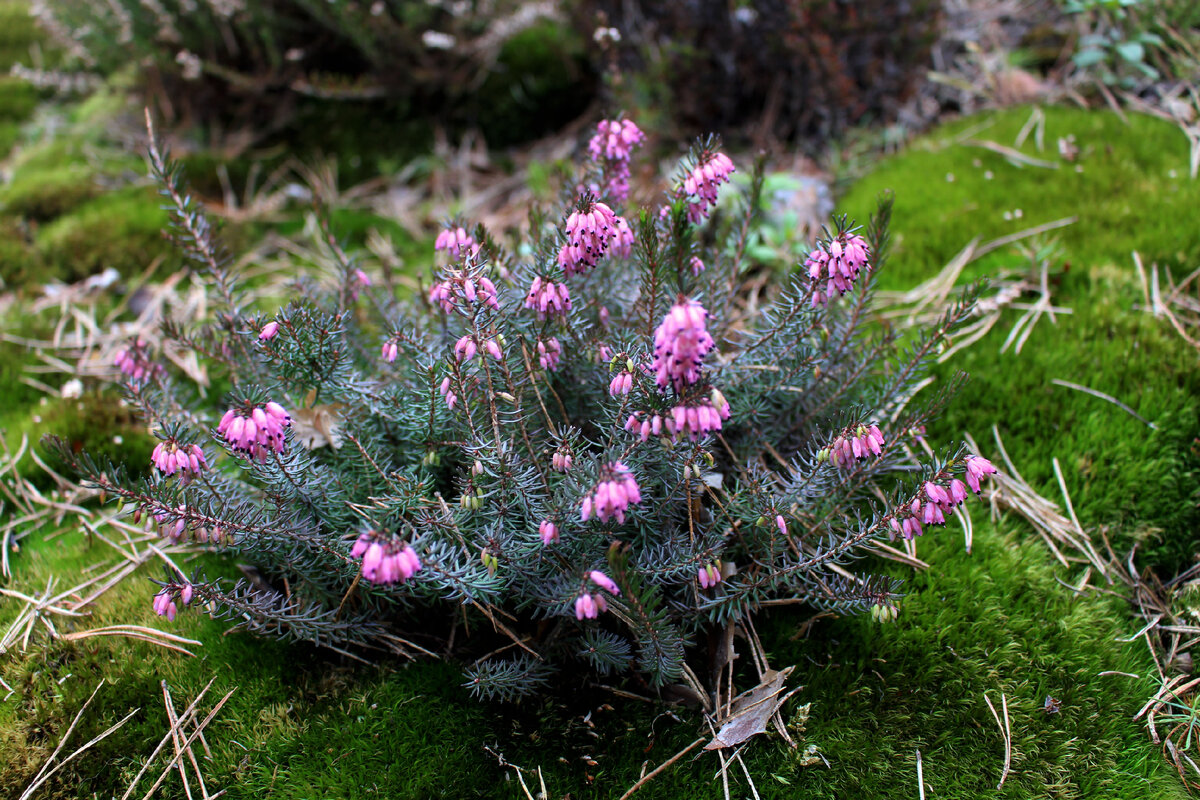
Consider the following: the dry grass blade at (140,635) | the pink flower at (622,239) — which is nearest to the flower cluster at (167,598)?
the dry grass blade at (140,635)

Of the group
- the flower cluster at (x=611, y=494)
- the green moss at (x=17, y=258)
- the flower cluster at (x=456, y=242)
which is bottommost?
the green moss at (x=17, y=258)

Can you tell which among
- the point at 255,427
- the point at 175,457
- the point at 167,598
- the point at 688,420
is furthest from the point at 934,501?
the point at 167,598

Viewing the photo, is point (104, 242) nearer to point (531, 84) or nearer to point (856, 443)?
point (531, 84)

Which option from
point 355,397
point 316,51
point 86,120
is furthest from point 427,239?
point 86,120

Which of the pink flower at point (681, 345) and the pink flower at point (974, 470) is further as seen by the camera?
the pink flower at point (974, 470)

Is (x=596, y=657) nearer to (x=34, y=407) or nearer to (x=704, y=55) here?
(x=34, y=407)

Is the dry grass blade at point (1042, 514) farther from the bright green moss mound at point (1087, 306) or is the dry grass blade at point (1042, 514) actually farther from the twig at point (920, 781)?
the twig at point (920, 781)

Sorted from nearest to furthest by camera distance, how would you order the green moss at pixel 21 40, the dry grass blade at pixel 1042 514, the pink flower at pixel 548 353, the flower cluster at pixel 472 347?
1. the flower cluster at pixel 472 347
2. the pink flower at pixel 548 353
3. the dry grass blade at pixel 1042 514
4. the green moss at pixel 21 40
